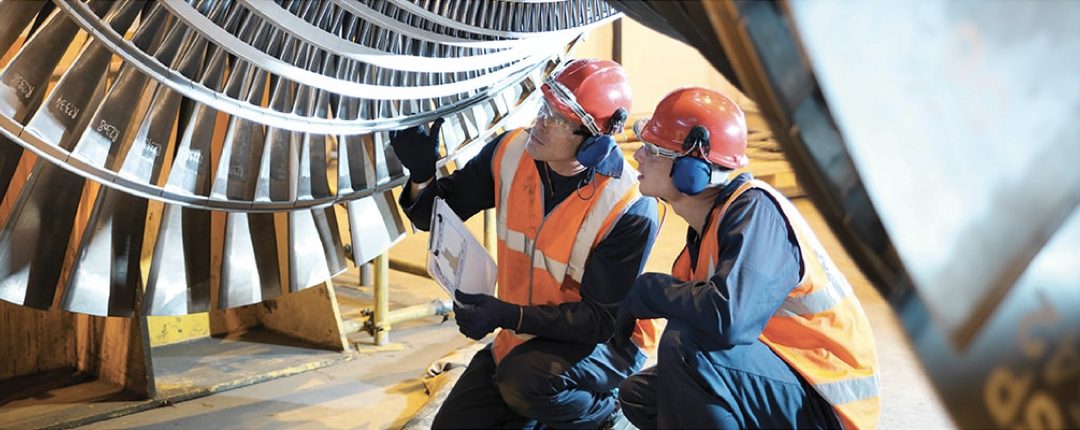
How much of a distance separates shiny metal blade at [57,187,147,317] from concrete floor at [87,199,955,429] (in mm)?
564

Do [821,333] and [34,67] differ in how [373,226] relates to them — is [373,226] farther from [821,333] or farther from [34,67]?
[821,333]

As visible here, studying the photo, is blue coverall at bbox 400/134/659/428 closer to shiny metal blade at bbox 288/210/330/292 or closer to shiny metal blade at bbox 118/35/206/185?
shiny metal blade at bbox 288/210/330/292

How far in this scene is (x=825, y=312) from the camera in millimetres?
2039

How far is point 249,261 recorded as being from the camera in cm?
280

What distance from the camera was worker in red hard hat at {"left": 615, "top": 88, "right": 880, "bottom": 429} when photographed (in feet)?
6.35

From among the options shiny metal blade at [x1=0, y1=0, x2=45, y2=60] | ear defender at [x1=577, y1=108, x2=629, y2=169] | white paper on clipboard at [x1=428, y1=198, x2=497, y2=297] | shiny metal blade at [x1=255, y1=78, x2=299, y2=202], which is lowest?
white paper on clipboard at [x1=428, y1=198, x2=497, y2=297]

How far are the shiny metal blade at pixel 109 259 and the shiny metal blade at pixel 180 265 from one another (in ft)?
0.16

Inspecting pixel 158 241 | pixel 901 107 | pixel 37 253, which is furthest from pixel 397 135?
pixel 901 107

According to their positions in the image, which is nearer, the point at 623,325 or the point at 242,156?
the point at 623,325

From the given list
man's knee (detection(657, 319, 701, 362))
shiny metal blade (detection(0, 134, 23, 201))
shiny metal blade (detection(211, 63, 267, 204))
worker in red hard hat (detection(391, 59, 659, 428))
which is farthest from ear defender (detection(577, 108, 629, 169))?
→ shiny metal blade (detection(0, 134, 23, 201))

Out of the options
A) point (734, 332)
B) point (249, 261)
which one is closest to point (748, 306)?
point (734, 332)

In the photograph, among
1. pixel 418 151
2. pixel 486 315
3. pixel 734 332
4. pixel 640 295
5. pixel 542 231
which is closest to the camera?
pixel 734 332

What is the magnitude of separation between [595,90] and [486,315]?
52 cm

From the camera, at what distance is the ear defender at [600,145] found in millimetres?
2314
